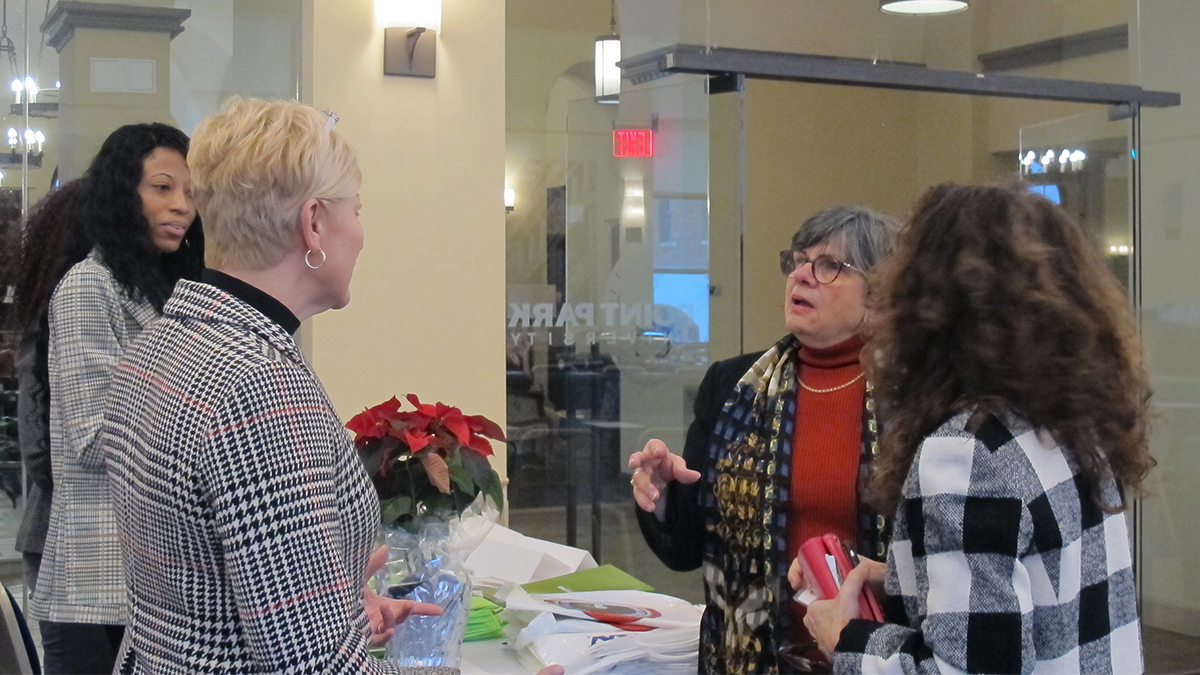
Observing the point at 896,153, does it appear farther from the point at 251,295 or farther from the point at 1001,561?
the point at 251,295

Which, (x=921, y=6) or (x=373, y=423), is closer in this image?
(x=373, y=423)

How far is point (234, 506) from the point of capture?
123 centimetres

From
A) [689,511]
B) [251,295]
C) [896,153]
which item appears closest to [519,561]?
[689,511]

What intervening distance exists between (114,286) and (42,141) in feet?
6.92

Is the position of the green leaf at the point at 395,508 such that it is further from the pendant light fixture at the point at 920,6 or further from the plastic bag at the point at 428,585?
the pendant light fixture at the point at 920,6

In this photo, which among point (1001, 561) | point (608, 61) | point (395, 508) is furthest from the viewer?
point (608, 61)

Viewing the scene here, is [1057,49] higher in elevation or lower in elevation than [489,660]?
higher

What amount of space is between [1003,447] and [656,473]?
96 centimetres

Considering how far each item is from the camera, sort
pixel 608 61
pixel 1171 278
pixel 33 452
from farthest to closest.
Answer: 1. pixel 1171 278
2. pixel 608 61
3. pixel 33 452

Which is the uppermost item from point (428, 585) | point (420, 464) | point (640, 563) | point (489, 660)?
point (420, 464)

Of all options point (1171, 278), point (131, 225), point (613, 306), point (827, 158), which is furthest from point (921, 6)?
point (131, 225)

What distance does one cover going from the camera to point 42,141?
4.24 m

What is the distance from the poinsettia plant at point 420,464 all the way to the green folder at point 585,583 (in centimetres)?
62

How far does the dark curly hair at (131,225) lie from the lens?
2518mm
